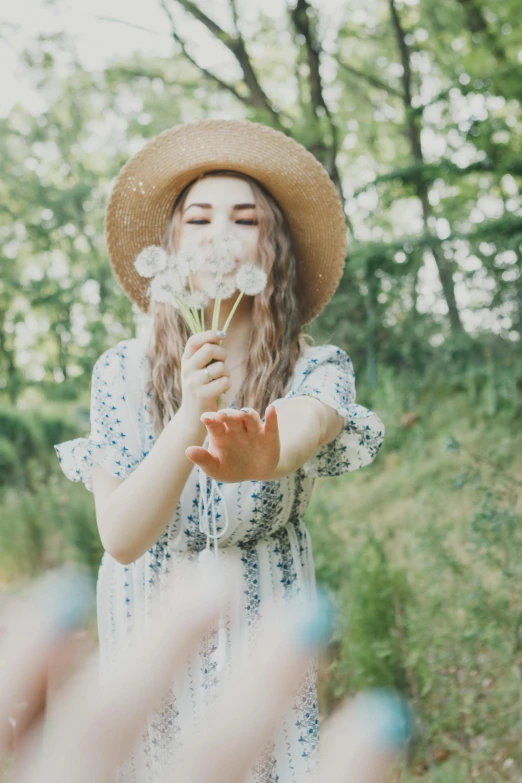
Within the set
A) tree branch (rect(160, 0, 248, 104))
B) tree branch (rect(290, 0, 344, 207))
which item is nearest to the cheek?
tree branch (rect(290, 0, 344, 207))

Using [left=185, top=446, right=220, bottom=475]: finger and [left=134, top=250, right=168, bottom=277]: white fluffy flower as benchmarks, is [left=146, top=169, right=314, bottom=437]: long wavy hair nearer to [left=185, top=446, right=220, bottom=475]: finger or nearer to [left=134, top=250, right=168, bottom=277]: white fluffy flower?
[left=134, top=250, right=168, bottom=277]: white fluffy flower

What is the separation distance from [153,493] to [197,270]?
1.87ft

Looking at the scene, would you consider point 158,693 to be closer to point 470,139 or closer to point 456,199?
point 470,139

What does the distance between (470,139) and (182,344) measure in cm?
587

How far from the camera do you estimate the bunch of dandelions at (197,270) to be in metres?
1.53

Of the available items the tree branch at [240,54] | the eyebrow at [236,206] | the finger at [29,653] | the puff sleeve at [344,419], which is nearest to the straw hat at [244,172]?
the eyebrow at [236,206]

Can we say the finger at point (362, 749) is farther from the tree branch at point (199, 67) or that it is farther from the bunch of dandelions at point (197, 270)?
the tree branch at point (199, 67)

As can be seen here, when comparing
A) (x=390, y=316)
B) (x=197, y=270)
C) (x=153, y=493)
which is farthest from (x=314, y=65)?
(x=153, y=493)

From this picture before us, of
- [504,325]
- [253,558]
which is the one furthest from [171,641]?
[504,325]

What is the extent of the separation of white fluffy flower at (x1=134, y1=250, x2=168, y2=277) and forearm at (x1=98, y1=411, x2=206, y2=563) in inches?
17.5

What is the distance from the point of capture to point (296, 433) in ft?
4.65

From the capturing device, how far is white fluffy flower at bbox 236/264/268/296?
5.20 feet

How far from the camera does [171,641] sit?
1.34ft

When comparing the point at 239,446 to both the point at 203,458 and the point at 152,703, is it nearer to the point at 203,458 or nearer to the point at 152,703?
the point at 203,458
